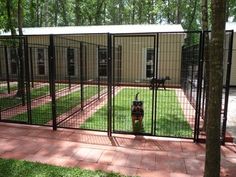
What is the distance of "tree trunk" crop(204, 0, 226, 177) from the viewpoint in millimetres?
2557

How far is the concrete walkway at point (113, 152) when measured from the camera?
3961 mm

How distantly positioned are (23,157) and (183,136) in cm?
313

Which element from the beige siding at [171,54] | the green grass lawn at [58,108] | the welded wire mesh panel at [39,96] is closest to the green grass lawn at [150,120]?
the green grass lawn at [58,108]

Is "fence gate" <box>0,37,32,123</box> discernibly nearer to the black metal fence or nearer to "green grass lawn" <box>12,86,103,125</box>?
"green grass lawn" <box>12,86,103,125</box>

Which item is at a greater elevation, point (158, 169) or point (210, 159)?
point (210, 159)

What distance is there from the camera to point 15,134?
5.43 meters

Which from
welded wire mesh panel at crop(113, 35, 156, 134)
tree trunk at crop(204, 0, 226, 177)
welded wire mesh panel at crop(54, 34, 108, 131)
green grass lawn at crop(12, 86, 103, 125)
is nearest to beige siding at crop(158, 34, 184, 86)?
welded wire mesh panel at crop(113, 35, 156, 134)

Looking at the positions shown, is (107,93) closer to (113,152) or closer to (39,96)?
(113,152)

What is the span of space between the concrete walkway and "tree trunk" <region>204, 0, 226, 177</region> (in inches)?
41.1

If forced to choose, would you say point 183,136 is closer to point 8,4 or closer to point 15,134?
point 15,134

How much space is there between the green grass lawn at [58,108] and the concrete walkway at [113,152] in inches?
35.8

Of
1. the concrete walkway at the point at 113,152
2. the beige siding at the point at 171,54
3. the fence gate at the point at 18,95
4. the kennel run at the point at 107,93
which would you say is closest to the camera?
the concrete walkway at the point at 113,152

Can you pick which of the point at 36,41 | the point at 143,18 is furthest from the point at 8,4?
the point at 143,18

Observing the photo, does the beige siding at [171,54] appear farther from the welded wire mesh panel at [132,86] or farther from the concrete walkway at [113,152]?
the concrete walkway at [113,152]
